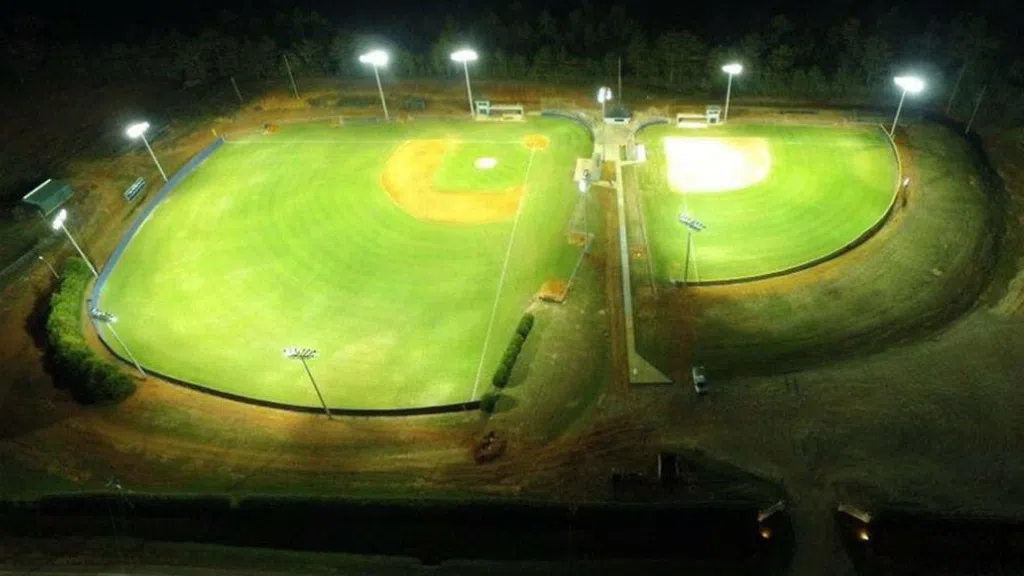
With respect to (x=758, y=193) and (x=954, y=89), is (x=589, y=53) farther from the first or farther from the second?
(x=954, y=89)

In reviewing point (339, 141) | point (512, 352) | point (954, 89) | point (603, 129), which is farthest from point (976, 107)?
point (339, 141)

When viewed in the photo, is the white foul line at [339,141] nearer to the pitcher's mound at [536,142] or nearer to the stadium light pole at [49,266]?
the pitcher's mound at [536,142]

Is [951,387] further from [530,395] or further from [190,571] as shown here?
[190,571]

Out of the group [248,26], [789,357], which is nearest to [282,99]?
[248,26]

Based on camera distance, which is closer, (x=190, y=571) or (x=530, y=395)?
(x=190, y=571)

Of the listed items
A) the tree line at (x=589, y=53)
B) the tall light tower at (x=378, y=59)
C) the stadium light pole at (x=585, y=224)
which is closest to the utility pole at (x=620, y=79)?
the tree line at (x=589, y=53)

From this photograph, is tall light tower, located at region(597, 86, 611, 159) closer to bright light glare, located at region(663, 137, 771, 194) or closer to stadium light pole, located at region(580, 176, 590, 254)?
bright light glare, located at region(663, 137, 771, 194)
